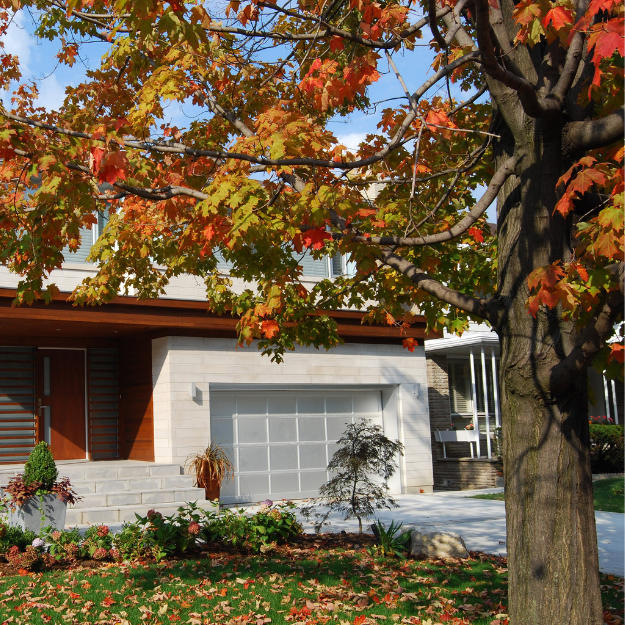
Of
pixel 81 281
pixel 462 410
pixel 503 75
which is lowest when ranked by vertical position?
pixel 462 410

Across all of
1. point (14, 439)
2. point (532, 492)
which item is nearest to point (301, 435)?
point (14, 439)

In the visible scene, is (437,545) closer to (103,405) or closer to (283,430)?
(283,430)

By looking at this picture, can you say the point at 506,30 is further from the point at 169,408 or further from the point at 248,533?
the point at 169,408

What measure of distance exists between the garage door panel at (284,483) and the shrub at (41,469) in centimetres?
711

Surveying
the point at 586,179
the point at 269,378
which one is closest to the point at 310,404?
the point at 269,378

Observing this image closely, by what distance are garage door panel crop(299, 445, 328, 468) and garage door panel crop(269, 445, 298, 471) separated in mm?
176

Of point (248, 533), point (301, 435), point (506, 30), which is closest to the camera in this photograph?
point (506, 30)

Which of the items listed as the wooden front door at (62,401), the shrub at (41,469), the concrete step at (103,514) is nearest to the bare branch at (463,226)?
the shrub at (41,469)

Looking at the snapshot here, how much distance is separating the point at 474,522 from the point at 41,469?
698 centimetres

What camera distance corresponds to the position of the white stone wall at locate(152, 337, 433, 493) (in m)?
14.5

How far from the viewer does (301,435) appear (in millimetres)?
16469

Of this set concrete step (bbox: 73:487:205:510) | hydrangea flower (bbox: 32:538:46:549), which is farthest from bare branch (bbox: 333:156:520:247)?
concrete step (bbox: 73:487:205:510)

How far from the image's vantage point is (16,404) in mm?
15133

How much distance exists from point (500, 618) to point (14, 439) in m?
12.0
